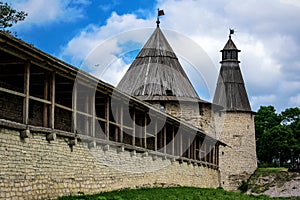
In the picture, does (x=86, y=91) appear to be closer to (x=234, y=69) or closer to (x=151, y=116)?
(x=151, y=116)

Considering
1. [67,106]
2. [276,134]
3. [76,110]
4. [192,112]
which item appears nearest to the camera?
[76,110]

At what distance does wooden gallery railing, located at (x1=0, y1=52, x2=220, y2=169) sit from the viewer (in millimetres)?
12766

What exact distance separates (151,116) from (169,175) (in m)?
3.09

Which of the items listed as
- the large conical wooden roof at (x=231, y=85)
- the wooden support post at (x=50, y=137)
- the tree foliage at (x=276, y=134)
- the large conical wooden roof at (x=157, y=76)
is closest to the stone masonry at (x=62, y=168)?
the wooden support post at (x=50, y=137)

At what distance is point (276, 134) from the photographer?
49.5m

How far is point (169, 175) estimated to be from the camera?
22906mm

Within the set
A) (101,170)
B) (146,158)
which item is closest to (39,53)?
(101,170)

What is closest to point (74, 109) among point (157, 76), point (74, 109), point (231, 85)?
point (74, 109)

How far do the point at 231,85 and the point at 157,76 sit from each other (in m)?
8.18

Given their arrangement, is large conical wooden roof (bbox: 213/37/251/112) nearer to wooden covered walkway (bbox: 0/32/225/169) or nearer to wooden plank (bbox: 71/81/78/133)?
wooden covered walkway (bbox: 0/32/225/169)

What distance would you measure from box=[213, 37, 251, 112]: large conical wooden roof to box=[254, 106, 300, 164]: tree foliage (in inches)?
402

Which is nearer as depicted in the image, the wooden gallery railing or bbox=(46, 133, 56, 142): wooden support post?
bbox=(46, 133, 56, 142): wooden support post

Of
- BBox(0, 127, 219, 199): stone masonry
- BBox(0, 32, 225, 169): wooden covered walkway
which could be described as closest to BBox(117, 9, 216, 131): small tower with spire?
BBox(0, 32, 225, 169): wooden covered walkway

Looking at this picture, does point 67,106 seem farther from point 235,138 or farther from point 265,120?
point 265,120
